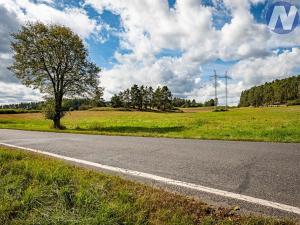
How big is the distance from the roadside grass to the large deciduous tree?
22.7 metres

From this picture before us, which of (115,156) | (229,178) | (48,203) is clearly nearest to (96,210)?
(48,203)

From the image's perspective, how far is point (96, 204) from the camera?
367cm

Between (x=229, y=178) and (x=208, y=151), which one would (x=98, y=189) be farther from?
(x=208, y=151)

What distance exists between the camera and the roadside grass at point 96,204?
3.24 meters

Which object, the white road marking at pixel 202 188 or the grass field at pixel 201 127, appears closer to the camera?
the white road marking at pixel 202 188

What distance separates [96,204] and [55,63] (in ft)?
84.4

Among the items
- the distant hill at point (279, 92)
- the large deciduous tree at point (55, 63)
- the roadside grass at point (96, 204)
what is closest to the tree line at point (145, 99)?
the distant hill at point (279, 92)

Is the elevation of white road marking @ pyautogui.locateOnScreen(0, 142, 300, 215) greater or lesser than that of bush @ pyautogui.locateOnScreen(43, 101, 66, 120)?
lesser

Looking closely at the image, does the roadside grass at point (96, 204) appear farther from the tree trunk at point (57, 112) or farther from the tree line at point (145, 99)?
the tree line at point (145, 99)

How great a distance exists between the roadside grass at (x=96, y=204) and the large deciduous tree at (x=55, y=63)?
22718mm

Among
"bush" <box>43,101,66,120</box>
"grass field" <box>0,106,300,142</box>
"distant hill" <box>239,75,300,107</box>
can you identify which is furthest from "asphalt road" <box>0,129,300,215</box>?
"distant hill" <box>239,75,300,107</box>

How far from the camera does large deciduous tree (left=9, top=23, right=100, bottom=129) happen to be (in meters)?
26.1

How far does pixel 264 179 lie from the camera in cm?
514

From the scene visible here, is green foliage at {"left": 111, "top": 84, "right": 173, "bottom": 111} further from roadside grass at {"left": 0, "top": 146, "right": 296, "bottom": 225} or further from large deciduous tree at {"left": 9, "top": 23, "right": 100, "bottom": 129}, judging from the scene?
roadside grass at {"left": 0, "top": 146, "right": 296, "bottom": 225}
